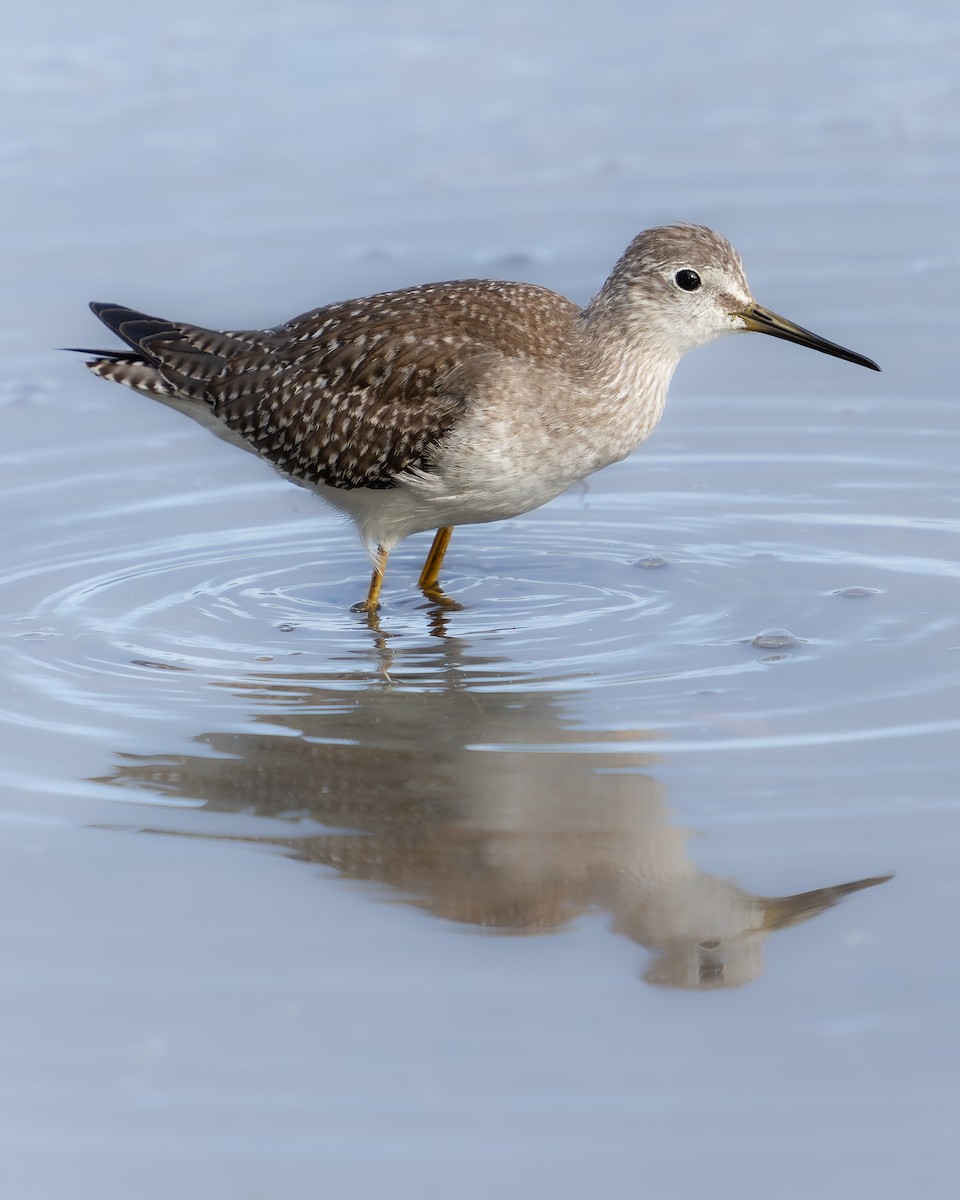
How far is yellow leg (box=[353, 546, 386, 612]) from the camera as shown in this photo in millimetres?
8781

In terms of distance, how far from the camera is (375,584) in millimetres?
8781

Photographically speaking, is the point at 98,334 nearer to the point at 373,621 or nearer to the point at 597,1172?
the point at 373,621

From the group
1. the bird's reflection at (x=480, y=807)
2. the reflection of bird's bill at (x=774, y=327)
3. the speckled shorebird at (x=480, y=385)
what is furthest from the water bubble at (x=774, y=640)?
the reflection of bird's bill at (x=774, y=327)

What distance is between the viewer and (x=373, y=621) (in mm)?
8680

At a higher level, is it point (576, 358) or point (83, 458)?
point (576, 358)

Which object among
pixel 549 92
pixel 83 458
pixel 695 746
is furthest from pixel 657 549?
pixel 549 92

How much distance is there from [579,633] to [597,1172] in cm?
388

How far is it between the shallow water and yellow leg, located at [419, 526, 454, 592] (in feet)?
0.70

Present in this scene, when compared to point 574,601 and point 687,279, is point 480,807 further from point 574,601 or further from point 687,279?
point 687,279

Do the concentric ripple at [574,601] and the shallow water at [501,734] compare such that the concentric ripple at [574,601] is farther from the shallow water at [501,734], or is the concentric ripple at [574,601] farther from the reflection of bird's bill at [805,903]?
the reflection of bird's bill at [805,903]

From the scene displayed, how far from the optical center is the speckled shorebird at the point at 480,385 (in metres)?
8.15

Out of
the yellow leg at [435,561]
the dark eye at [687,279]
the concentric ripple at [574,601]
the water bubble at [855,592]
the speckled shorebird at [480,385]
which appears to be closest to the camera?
the concentric ripple at [574,601]

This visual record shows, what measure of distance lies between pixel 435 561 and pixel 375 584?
504mm

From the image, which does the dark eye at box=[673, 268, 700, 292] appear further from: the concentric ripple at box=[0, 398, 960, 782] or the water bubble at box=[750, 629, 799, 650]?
the water bubble at box=[750, 629, 799, 650]
